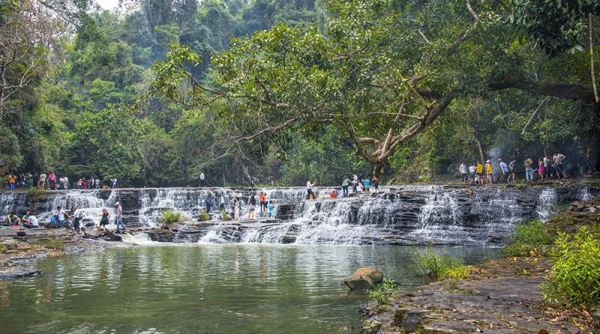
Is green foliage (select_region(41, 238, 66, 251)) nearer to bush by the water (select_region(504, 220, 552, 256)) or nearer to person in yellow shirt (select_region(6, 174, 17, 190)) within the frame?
bush by the water (select_region(504, 220, 552, 256))

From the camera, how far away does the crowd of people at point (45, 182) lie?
117 ft

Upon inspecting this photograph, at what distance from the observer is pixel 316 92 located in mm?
10781

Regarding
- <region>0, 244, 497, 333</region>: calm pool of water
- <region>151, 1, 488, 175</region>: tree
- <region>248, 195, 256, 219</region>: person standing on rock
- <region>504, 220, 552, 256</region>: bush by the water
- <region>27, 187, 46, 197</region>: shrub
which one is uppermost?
<region>151, 1, 488, 175</region>: tree

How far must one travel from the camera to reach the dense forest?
36.6ft

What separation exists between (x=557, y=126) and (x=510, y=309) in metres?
23.9

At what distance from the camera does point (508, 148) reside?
3581 cm

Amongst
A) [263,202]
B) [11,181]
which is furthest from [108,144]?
A: [263,202]

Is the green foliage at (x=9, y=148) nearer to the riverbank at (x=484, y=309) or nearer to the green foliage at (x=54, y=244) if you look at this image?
the green foliage at (x=54, y=244)

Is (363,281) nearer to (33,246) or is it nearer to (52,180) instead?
(33,246)

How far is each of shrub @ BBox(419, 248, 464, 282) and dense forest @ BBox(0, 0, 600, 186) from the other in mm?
2261

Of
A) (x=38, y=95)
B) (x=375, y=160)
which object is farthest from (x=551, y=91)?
(x=38, y=95)

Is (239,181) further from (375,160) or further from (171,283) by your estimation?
(375,160)

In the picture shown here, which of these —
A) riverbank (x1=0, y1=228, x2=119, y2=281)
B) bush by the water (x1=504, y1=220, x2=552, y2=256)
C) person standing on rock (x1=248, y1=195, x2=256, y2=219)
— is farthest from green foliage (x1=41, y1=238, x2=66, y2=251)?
bush by the water (x1=504, y1=220, x2=552, y2=256)

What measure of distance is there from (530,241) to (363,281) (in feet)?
15.4
